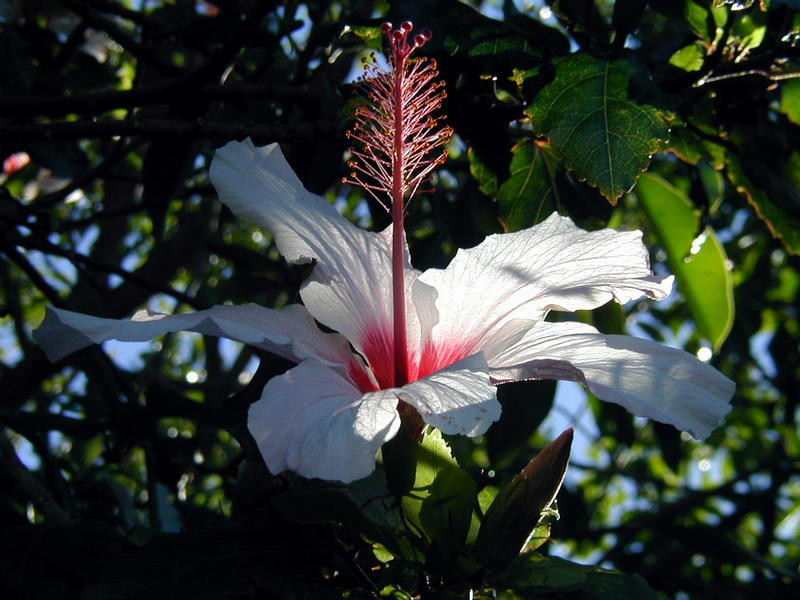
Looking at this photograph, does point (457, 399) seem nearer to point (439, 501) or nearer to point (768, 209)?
point (439, 501)

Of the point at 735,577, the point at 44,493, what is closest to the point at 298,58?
the point at 44,493

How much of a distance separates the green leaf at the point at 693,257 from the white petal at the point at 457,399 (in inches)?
47.9

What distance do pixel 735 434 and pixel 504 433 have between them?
325 centimetres

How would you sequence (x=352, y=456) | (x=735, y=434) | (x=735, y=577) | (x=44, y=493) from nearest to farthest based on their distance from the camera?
(x=352, y=456) → (x=44, y=493) → (x=735, y=577) → (x=735, y=434)

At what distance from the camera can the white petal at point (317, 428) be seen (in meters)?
0.82

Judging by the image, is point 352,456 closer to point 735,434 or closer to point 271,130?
point 271,130

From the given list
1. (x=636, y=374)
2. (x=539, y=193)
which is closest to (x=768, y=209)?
(x=539, y=193)

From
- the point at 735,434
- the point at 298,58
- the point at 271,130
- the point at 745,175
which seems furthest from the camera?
the point at 735,434

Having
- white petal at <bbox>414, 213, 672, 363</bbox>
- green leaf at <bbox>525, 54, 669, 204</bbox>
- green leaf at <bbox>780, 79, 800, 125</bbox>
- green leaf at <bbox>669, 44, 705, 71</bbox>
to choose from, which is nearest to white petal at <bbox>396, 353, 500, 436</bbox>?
white petal at <bbox>414, 213, 672, 363</bbox>

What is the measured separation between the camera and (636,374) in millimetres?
1003

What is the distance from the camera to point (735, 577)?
10.5ft

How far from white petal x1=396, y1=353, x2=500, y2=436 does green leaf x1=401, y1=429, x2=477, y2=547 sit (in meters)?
0.11

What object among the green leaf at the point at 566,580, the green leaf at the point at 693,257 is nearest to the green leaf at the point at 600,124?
the green leaf at the point at 566,580

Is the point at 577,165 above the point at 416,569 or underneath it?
above
